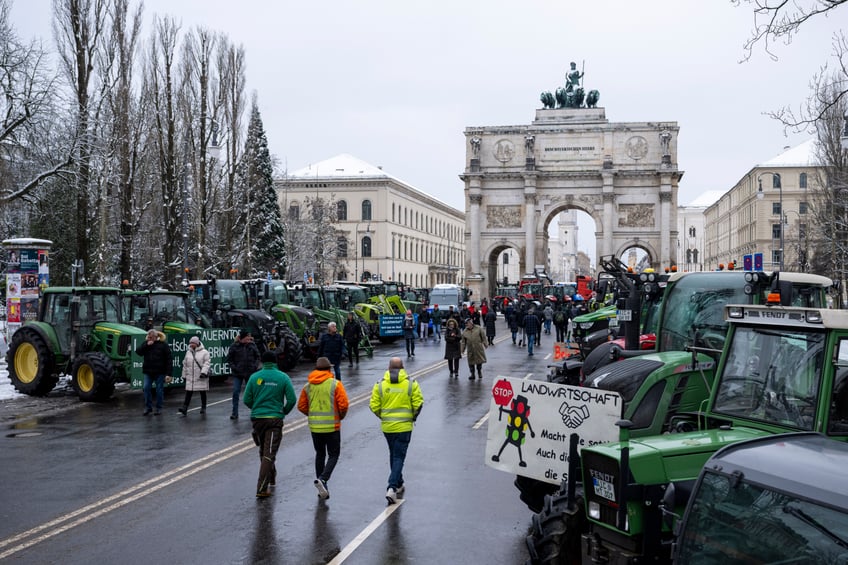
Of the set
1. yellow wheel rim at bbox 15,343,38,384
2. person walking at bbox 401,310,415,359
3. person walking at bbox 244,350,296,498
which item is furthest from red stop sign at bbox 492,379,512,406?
person walking at bbox 401,310,415,359

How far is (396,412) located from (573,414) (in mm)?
2930

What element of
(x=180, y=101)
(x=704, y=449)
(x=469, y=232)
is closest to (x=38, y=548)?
(x=704, y=449)

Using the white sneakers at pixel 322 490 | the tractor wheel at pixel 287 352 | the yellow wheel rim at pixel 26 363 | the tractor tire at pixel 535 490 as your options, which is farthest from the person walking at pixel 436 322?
the tractor tire at pixel 535 490

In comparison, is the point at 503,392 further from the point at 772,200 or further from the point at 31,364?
the point at 772,200

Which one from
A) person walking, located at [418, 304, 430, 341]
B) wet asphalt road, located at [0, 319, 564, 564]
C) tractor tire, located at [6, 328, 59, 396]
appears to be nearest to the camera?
wet asphalt road, located at [0, 319, 564, 564]

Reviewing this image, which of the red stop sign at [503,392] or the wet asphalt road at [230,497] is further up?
the red stop sign at [503,392]

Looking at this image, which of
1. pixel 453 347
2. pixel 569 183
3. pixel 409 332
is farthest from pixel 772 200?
pixel 453 347

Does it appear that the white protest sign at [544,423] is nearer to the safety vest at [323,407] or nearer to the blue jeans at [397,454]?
the blue jeans at [397,454]

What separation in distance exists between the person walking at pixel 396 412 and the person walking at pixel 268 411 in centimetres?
112

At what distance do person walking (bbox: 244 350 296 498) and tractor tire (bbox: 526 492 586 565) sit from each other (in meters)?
4.20

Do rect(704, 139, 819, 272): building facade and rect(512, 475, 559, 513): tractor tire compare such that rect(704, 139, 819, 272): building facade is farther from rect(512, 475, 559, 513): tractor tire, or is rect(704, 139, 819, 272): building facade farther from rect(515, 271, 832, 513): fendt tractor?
rect(512, 475, 559, 513): tractor tire

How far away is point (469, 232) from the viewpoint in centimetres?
7944

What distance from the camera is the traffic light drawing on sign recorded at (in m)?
7.82

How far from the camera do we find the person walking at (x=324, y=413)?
9.89 m
